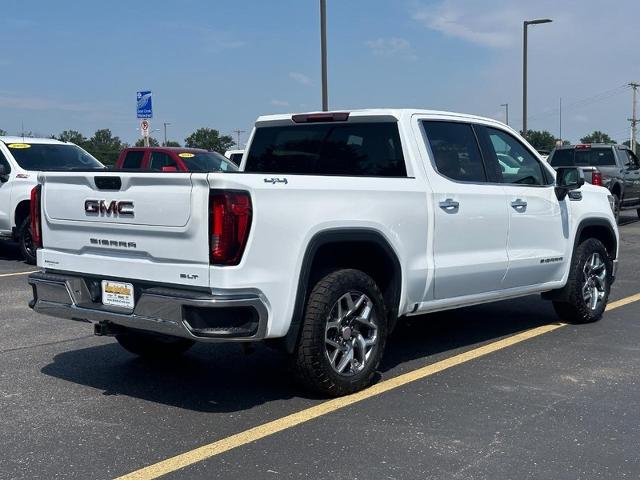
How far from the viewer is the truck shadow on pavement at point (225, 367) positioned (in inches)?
207

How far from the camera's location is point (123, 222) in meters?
4.84

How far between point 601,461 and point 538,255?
9.52ft

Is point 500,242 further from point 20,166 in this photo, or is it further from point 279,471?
point 20,166

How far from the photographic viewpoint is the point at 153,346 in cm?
612

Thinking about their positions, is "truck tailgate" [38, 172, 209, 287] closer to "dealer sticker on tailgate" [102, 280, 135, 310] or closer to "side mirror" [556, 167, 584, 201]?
"dealer sticker on tailgate" [102, 280, 135, 310]

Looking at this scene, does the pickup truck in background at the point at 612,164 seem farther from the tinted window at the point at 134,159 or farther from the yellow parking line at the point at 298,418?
the yellow parking line at the point at 298,418

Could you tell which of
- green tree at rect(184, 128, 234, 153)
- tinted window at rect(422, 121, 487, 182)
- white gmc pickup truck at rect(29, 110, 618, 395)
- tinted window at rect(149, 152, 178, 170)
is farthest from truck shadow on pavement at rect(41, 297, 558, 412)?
green tree at rect(184, 128, 234, 153)

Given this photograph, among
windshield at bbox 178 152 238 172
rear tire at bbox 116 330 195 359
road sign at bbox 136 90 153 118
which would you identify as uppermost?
road sign at bbox 136 90 153 118

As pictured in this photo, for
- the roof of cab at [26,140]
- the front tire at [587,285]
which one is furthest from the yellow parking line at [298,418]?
the roof of cab at [26,140]

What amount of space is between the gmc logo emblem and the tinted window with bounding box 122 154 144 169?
33.1 ft

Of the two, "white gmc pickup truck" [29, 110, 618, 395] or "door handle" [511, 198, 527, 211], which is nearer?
"white gmc pickup truck" [29, 110, 618, 395]

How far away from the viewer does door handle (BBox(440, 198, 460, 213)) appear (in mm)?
5753

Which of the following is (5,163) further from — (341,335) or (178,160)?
(341,335)

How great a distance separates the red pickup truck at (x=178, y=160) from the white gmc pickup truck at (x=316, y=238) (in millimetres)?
7911
